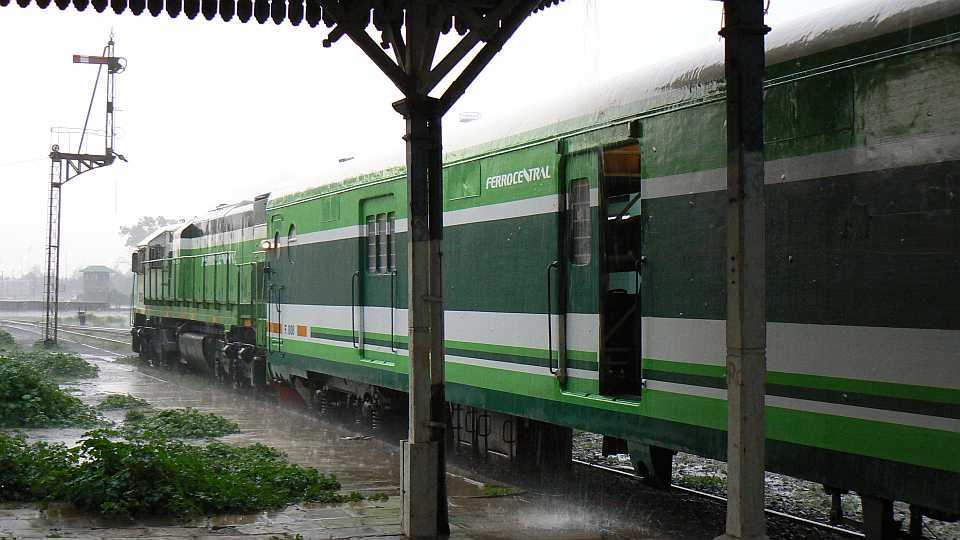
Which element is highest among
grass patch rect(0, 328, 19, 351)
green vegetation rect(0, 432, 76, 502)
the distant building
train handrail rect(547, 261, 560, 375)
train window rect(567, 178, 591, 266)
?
the distant building

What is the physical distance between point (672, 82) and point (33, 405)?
501 inches

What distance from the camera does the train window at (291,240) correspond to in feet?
54.5

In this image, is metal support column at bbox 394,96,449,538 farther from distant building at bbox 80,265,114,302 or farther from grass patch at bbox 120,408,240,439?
distant building at bbox 80,265,114,302

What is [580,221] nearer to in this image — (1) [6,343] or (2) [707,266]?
(2) [707,266]

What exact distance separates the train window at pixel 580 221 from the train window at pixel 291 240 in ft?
27.2

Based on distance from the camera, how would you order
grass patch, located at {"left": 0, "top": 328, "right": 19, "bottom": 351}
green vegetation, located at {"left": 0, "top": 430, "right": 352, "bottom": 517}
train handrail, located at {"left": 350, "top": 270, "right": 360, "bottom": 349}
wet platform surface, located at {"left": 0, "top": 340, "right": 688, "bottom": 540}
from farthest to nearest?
grass patch, located at {"left": 0, "top": 328, "right": 19, "bottom": 351} < train handrail, located at {"left": 350, "top": 270, "right": 360, "bottom": 349} < green vegetation, located at {"left": 0, "top": 430, "right": 352, "bottom": 517} < wet platform surface, located at {"left": 0, "top": 340, "right": 688, "bottom": 540}

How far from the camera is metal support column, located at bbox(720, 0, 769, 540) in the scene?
5508 millimetres

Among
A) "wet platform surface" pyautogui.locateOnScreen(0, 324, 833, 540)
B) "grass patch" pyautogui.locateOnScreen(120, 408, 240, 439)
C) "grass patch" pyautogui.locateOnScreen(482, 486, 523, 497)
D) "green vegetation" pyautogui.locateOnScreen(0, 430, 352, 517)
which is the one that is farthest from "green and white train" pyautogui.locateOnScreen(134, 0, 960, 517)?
"grass patch" pyautogui.locateOnScreen(120, 408, 240, 439)

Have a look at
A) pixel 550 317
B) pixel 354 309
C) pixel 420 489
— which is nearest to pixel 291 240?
pixel 354 309

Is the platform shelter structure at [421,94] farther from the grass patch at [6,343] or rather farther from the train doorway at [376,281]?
the grass patch at [6,343]

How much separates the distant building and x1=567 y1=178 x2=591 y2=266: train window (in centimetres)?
12377

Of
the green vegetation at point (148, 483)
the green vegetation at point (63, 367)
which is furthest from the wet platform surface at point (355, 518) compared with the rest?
the green vegetation at point (63, 367)

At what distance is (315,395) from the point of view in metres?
17.1

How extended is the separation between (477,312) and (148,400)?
12.2 metres
